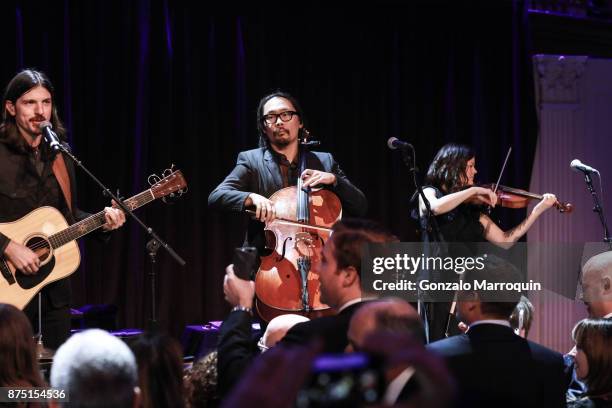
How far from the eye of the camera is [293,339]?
2842 mm

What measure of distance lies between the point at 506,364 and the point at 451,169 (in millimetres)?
3143

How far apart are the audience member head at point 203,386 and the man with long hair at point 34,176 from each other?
1.77m

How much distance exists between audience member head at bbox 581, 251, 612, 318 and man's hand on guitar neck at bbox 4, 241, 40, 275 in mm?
2885

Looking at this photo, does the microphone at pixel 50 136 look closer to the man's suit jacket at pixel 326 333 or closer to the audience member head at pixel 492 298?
the man's suit jacket at pixel 326 333

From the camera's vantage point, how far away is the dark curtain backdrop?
6484 millimetres

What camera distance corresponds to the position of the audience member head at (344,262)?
3.03 meters

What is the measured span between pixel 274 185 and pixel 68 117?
225 cm

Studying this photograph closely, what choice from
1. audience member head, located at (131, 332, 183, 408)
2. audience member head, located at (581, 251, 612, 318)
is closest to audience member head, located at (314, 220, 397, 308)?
audience member head, located at (131, 332, 183, 408)

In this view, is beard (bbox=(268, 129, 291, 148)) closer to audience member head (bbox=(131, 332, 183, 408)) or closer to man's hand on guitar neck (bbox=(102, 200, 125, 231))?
man's hand on guitar neck (bbox=(102, 200, 125, 231))

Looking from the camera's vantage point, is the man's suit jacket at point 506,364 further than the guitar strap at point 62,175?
No

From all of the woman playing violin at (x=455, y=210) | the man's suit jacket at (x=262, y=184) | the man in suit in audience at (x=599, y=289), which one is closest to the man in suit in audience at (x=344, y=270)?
the man in suit in audience at (x=599, y=289)

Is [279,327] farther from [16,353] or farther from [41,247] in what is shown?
[41,247]

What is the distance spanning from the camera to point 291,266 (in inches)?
181

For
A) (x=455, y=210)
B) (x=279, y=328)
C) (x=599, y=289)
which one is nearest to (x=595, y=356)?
(x=599, y=289)
